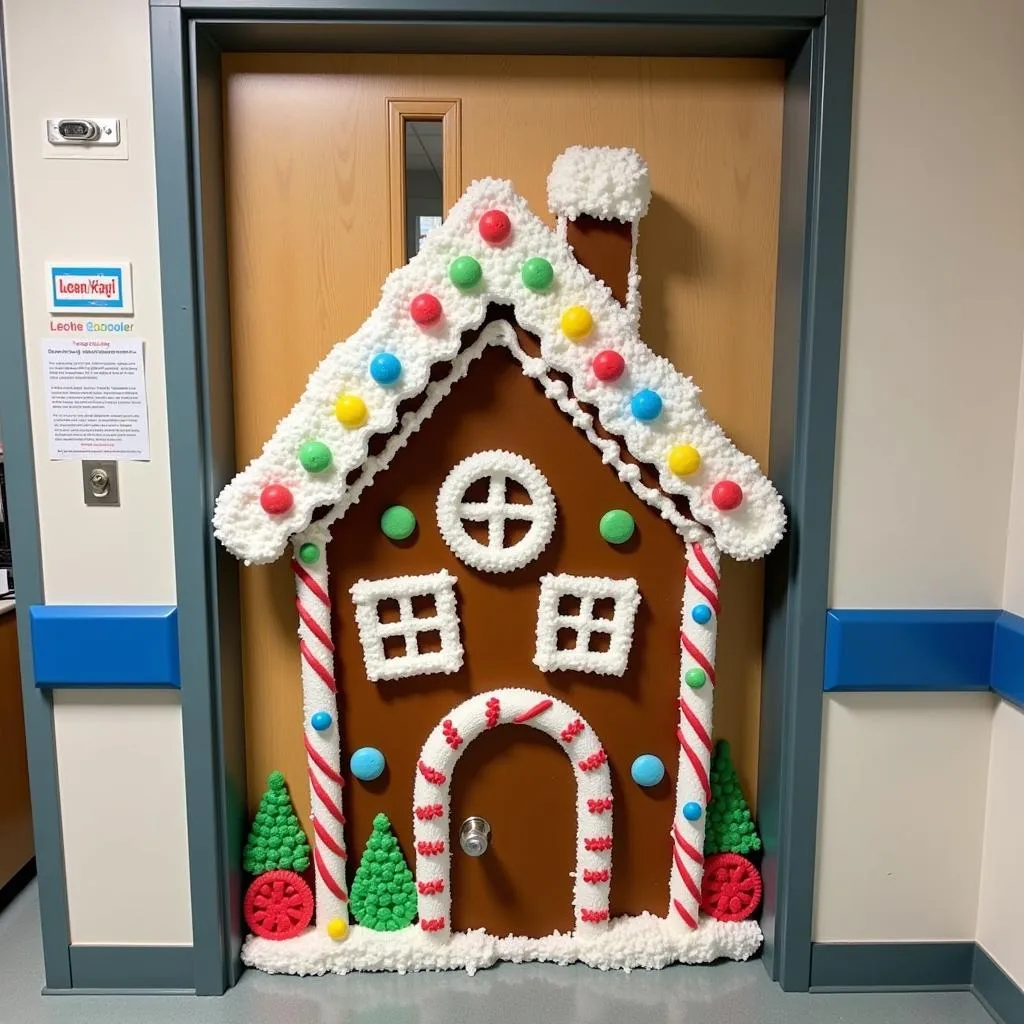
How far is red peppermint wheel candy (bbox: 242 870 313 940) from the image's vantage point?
5.72ft

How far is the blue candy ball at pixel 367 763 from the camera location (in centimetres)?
170

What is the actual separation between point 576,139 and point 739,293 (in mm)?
469

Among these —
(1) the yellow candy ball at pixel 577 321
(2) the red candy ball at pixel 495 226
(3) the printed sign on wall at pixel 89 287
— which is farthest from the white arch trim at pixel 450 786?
(3) the printed sign on wall at pixel 89 287

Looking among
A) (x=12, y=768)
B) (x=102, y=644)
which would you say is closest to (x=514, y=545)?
(x=102, y=644)

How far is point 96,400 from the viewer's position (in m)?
1.58

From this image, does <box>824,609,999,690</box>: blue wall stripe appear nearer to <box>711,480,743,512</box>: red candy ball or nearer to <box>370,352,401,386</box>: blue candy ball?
<box>711,480,743,512</box>: red candy ball

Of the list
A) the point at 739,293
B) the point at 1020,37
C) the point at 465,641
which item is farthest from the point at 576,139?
the point at 465,641

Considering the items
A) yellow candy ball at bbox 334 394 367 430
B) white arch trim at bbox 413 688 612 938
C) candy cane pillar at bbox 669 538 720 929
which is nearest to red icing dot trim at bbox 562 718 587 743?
white arch trim at bbox 413 688 612 938

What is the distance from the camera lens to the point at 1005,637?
161 centimetres

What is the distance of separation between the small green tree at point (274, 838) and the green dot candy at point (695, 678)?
909mm

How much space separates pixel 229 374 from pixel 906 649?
4.94 ft

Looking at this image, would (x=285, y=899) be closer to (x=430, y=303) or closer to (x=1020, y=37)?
(x=430, y=303)

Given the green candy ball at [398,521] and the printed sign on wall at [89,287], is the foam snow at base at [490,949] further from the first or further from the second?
the printed sign on wall at [89,287]

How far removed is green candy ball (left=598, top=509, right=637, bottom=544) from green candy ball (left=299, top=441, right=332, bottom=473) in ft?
1.85
